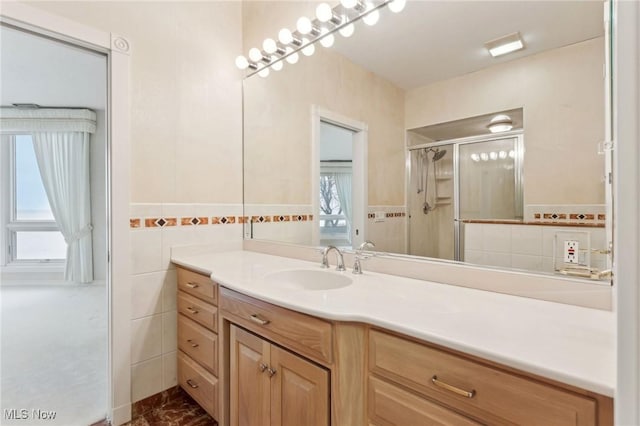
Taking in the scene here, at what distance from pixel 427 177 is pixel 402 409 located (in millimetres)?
926

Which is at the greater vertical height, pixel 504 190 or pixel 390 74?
pixel 390 74

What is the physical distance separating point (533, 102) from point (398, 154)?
21.7 inches

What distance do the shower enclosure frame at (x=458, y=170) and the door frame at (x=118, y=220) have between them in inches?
58.5

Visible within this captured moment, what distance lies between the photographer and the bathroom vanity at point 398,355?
0.62 metres

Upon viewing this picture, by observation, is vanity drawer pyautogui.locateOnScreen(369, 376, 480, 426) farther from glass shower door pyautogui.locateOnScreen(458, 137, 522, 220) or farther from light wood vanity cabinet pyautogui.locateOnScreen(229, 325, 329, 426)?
glass shower door pyautogui.locateOnScreen(458, 137, 522, 220)

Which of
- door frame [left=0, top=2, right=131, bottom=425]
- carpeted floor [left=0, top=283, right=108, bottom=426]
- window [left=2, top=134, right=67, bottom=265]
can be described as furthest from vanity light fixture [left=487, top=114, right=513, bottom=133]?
window [left=2, top=134, right=67, bottom=265]

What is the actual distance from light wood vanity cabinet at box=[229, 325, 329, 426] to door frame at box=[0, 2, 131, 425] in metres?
0.72

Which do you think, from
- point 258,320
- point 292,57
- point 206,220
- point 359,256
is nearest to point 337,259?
point 359,256

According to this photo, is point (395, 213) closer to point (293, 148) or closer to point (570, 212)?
point (570, 212)

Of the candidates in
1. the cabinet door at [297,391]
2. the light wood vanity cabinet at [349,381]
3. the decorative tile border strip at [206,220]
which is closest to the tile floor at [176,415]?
the light wood vanity cabinet at [349,381]

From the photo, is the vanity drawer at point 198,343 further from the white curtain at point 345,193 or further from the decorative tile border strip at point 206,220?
the white curtain at point 345,193

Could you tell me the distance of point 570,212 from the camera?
39.6 inches

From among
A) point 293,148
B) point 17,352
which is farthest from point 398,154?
point 17,352

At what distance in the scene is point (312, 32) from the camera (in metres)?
1.75
